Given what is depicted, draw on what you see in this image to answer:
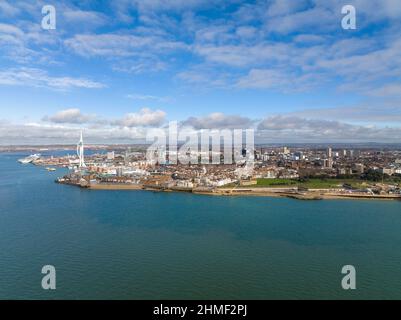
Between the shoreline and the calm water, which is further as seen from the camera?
the shoreline

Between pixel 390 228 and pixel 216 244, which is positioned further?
pixel 390 228

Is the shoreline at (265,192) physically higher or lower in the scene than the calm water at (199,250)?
higher

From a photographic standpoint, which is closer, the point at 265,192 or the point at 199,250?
the point at 199,250

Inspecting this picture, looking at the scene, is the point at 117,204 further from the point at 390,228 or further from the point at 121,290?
the point at 390,228

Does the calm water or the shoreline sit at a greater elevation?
the shoreline

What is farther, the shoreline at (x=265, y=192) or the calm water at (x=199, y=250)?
the shoreline at (x=265, y=192)
